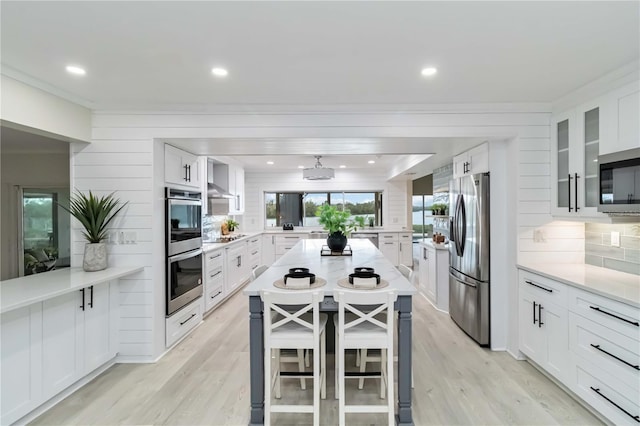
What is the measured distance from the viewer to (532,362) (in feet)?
9.70

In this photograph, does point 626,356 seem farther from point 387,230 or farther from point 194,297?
point 387,230

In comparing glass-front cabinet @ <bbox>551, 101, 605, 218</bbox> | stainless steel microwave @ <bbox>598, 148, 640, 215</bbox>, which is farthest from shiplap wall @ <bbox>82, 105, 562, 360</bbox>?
stainless steel microwave @ <bbox>598, 148, 640, 215</bbox>

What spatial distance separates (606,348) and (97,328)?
12.9ft

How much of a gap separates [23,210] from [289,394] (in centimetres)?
508

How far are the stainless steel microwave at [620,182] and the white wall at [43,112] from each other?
14.4 ft

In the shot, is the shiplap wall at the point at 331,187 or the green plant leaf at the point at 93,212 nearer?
the green plant leaf at the point at 93,212

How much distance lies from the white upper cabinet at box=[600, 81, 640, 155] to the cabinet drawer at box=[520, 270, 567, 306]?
1.11 metres

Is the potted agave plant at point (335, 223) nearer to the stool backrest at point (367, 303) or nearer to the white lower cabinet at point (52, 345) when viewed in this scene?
the stool backrest at point (367, 303)

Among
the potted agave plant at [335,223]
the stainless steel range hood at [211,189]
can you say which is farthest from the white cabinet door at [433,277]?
the stainless steel range hood at [211,189]

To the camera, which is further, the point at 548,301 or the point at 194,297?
the point at 194,297

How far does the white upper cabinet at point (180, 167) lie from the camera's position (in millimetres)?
3377

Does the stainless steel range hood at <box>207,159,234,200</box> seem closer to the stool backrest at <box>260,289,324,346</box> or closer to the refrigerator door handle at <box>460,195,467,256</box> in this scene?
the stool backrest at <box>260,289,324,346</box>

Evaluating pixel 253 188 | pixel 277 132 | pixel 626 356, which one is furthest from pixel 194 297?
pixel 253 188

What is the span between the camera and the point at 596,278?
2469 millimetres
